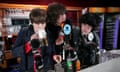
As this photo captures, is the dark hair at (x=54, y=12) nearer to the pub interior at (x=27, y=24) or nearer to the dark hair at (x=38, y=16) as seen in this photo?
the dark hair at (x=38, y=16)

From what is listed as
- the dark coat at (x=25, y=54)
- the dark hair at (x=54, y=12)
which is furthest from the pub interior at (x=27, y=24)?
the dark coat at (x=25, y=54)

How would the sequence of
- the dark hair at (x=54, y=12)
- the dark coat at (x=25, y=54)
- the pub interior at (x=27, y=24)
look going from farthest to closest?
the dark hair at (x=54, y=12) → the dark coat at (x=25, y=54) → the pub interior at (x=27, y=24)

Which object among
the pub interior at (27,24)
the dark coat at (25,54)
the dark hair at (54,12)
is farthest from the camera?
the dark hair at (54,12)

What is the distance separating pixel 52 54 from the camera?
8.15ft

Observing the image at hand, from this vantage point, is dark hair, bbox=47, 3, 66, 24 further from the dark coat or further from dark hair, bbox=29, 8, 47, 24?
the dark coat

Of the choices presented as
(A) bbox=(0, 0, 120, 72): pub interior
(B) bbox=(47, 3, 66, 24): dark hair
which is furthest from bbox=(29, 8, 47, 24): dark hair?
(A) bbox=(0, 0, 120, 72): pub interior

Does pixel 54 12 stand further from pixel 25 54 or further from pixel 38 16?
pixel 25 54

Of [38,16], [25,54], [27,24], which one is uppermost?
[38,16]

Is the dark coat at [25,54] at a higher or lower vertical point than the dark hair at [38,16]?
lower

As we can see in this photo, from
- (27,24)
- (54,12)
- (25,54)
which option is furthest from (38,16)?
(27,24)

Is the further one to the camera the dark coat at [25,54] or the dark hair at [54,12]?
the dark hair at [54,12]

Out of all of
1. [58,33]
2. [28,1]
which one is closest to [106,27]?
[28,1]

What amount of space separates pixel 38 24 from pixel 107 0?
343 centimetres

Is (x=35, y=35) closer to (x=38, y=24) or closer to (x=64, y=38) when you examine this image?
(x=38, y=24)
